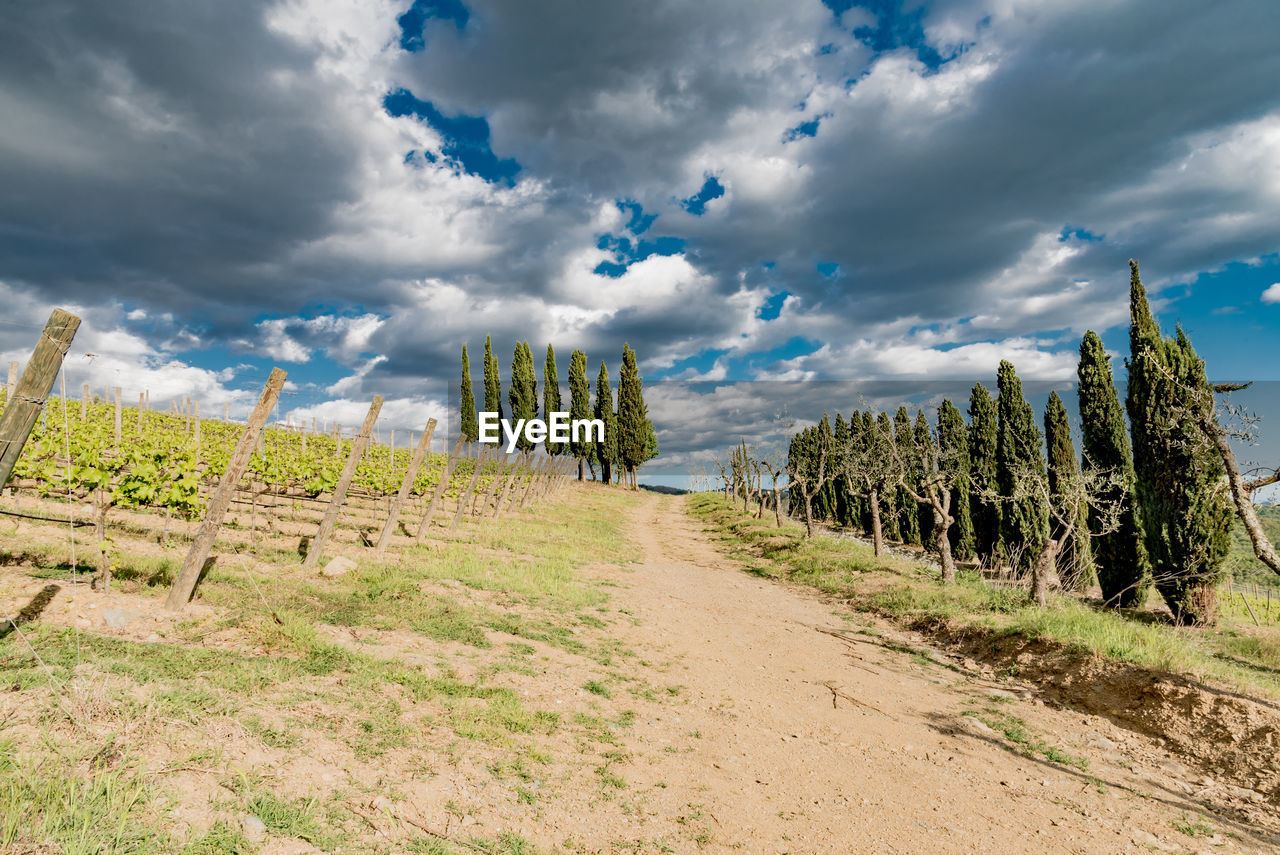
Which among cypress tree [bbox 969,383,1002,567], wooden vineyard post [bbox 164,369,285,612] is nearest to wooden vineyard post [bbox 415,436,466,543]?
wooden vineyard post [bbox 164,369,285,612]

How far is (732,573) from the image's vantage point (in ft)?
59.5

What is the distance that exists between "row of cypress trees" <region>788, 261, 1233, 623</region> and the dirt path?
375 centimetres

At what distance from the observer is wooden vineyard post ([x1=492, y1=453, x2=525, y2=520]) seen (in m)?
22.3

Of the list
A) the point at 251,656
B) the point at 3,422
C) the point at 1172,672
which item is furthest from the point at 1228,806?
the point at 3,422

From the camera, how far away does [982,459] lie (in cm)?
2934

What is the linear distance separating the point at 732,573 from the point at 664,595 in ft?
18.8

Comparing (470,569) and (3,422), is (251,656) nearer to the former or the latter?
(3,422)

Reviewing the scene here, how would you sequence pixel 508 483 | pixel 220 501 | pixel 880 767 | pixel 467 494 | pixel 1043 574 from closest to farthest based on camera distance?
pixel 880 767
pixel 220 501
pixel 1043 574
pixel 467 494
pixel 508 483

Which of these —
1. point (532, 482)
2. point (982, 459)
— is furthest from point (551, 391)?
point (982, 459)

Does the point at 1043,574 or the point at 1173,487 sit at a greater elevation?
the point at 1173,487

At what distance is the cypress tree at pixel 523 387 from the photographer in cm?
5734

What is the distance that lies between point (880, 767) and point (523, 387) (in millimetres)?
54269

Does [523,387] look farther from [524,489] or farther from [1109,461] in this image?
[1109,461]

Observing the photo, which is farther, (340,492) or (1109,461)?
(1109,461)
